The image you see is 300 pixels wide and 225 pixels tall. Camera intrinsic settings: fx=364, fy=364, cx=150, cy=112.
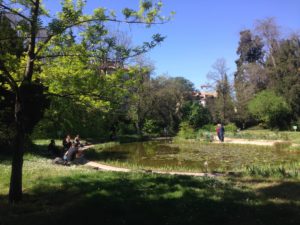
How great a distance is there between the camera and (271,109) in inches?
1758

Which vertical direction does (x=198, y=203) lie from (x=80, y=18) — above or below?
below

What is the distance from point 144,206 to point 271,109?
40.4m

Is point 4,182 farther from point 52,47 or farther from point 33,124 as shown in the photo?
point 33,124

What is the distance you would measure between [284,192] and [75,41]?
19.9ft

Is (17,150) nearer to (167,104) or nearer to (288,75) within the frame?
(167,104)

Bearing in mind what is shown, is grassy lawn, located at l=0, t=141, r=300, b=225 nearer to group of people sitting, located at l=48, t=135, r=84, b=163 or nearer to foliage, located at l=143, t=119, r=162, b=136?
group of people sitting, located at l=48, t=135, r=84, b=163

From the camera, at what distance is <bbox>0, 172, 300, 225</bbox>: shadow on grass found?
6.47m

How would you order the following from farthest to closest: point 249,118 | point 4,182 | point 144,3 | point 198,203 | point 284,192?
point 249,118
point 4,182
point 284,192
point 144,3
point 198,203

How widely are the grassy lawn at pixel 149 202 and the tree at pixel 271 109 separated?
36.1 m

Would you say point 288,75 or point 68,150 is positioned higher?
point 288,75

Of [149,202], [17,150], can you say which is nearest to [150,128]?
[17,150]

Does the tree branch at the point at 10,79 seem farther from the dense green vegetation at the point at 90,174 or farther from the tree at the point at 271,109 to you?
the tree at the point at 271,109

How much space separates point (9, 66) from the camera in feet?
27.3

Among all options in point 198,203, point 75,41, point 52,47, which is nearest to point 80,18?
point 75,41
